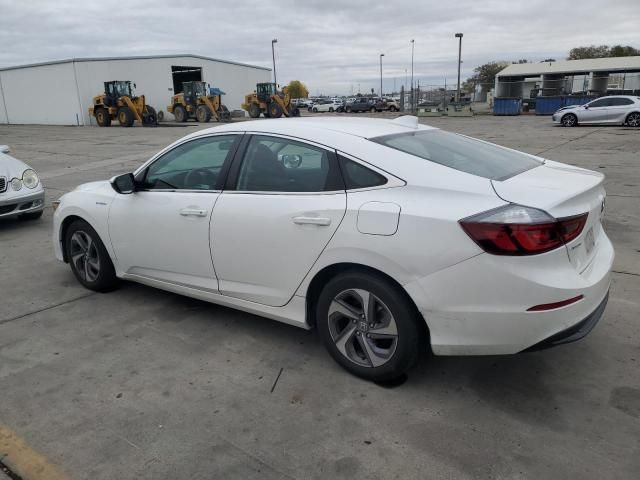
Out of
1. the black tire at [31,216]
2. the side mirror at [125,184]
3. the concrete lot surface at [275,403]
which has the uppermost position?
the side mirror at [125,184]

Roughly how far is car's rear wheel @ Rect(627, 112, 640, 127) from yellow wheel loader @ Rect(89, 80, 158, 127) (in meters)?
26.5

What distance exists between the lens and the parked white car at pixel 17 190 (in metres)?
6.90

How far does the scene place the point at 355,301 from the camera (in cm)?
303

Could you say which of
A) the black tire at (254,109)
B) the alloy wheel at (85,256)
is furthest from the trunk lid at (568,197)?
the black tire at (254,109)

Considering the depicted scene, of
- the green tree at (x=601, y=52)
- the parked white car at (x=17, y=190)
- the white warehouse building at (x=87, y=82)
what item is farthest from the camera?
the green tree at (x=601, y=52)

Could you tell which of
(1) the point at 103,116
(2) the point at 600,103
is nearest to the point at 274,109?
(1) the point at 103,116

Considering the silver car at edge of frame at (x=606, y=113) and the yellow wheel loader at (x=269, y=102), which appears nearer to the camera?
the silver car at edge of frame at (x=606, y=113)

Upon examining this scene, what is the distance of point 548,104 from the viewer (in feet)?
114

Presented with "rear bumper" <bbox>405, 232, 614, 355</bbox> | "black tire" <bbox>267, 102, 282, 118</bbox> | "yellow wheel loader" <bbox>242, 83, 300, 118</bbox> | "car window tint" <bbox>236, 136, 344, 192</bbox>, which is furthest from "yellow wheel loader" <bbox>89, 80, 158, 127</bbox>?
"rear bumper" <bbox>405, 232, 614, 355</bbox>

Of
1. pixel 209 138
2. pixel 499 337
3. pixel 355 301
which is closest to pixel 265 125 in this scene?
pixel 209 138

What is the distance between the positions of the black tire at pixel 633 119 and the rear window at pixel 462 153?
73.8 feet

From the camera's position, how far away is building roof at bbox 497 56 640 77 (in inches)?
1607

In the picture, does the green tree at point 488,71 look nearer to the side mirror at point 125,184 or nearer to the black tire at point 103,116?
the black tire at point 103,116

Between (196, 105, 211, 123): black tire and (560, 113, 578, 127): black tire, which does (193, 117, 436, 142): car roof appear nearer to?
(560, 113, 578, 127): black tire
